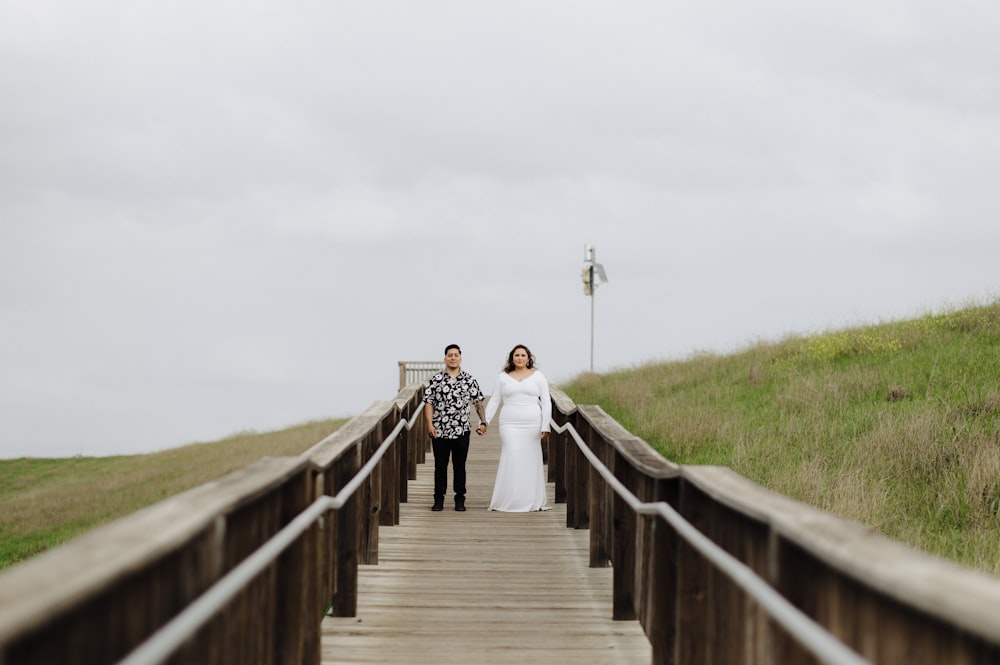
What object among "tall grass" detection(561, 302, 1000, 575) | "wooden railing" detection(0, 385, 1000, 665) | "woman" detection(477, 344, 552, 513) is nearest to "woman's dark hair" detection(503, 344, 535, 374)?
"woman" detection(477, 344, 552, 513)

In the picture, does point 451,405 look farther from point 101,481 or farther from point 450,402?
point 101,481

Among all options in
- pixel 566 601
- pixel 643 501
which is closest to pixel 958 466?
pixel 566 601

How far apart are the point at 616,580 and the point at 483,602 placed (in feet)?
3.16

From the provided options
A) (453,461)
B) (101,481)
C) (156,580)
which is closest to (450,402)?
(453,461)

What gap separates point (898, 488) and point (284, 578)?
8.28 metres

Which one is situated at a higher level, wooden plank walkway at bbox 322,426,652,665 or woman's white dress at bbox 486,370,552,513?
woman's white dress at bbox 486,370,552,513

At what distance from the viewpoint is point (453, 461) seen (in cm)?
1052

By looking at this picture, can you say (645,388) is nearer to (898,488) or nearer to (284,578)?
(898,488)

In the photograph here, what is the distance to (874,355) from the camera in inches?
755

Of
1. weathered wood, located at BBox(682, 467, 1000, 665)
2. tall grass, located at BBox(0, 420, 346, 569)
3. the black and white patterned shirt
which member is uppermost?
the black and white patterned shirt

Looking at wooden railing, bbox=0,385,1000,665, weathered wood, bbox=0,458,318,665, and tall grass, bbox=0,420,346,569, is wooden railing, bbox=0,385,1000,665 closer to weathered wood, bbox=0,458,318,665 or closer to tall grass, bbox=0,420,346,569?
weathered wood, bbox=0,458,318,665

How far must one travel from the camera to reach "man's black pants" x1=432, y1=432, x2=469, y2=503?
10547mm

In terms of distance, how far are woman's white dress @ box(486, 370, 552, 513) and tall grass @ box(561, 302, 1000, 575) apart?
8.44 ft

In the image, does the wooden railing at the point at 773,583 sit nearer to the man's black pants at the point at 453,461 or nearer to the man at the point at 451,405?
the man at the point at 451,405
